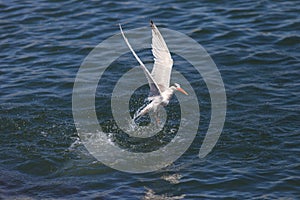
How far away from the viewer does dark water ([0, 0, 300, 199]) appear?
10891mm

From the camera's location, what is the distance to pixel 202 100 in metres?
13.6

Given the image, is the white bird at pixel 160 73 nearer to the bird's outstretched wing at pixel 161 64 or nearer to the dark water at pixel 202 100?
the bird's outstretched wing at pixel 161 64

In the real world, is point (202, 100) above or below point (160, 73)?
below

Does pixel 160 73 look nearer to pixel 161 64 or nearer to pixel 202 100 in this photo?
pixel 161 64

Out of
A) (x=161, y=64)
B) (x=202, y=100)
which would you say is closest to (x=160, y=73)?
(x=161, y=64)

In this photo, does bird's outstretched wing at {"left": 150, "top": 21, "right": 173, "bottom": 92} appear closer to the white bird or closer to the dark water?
the white bird

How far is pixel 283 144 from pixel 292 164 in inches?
25.4

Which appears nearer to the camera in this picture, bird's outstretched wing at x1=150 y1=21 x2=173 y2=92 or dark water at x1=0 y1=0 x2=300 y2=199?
dark water at x1=0 y1=0 x2=300 y2=199

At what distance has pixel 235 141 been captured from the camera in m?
11.9

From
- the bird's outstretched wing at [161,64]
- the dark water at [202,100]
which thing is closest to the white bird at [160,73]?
the bird's outstretched wing at [161,64]

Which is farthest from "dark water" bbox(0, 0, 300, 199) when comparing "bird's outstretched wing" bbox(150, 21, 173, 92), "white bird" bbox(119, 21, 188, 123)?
"bird's outstretched wing" bbox(150, 21, 173, 92)

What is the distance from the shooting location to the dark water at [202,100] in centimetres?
1089

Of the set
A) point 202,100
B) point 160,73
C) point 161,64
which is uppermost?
point 161,64

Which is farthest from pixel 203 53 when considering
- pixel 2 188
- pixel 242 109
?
pixel 2 188
